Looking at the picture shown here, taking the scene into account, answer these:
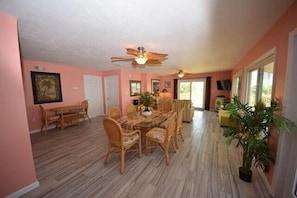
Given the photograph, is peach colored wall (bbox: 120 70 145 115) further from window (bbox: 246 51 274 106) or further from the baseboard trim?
window (bbox: 246 51 274 106)

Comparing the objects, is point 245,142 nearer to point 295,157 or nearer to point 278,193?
point 295,157

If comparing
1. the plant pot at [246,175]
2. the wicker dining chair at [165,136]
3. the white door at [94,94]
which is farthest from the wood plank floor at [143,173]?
the white door at [94,94]

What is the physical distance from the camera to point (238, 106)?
167cm

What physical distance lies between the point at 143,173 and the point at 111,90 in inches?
183

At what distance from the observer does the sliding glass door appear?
7.51 metres

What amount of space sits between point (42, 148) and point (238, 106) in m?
4.16

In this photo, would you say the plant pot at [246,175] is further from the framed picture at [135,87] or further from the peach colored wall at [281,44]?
the framed picture at [135,87]

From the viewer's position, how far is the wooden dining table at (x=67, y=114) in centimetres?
404

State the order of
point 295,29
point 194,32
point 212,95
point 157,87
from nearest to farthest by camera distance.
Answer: point 295,29, point 194,32, point 212,95, point 157,87

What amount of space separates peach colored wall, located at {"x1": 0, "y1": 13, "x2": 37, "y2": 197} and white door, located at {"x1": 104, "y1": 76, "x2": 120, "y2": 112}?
4181 mm

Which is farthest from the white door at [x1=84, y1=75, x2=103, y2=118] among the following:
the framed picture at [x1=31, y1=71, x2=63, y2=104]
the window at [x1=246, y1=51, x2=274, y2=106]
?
the window at [x1=246, y1=51, x2=274, y2=106]

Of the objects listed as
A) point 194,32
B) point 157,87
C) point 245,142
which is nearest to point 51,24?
point 194,32

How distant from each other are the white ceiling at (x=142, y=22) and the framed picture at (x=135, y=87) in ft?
12.2

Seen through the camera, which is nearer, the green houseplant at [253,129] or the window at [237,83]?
the green houseplant at [253,129]
